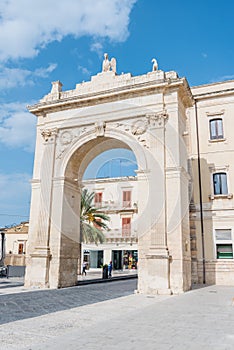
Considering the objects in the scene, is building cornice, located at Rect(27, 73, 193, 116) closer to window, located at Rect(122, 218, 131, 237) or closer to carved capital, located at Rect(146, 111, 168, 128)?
carved capital, located at Rect(146, 111, 168, 128)

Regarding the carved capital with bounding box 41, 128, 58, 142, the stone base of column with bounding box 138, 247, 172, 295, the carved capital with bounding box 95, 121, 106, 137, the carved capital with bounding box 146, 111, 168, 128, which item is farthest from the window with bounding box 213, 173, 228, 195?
the carved capital with bounding box 41, 128, 58, 142

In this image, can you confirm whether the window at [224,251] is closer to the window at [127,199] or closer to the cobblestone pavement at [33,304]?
the cobblestone pavement at [33,304]

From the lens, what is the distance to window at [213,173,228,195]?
17469mm

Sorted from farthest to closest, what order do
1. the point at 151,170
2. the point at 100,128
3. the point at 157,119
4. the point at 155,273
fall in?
the point at 100,128 → the point at 157,119 → the point at 151,170 → the point at 155,273

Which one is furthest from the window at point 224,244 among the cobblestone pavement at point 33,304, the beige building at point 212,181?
the cobblestone pavement at point 33,304

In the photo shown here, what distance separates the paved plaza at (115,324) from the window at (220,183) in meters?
7.79

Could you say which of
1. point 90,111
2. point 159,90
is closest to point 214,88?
point 159,90

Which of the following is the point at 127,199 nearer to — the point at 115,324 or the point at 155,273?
the point at 155,273

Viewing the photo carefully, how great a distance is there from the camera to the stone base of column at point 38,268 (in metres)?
14.5

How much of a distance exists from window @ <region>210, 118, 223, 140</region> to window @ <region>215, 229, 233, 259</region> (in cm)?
504

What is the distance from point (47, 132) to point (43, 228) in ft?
15.2

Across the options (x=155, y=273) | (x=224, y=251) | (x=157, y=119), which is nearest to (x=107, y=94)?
(x=157, y=119)

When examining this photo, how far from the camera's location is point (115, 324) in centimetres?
666

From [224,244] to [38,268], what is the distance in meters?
9.15
